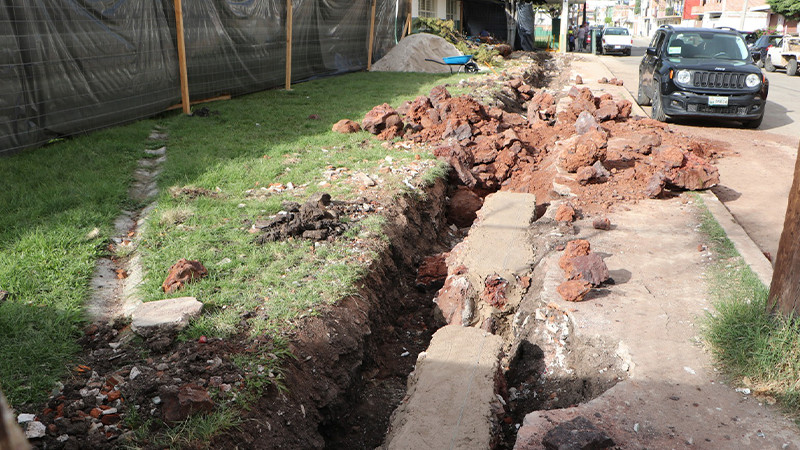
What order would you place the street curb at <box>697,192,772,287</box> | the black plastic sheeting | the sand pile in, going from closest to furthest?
the street curb at <box>697,192,772,287</box>
the black plastic sheeting
the sand pile

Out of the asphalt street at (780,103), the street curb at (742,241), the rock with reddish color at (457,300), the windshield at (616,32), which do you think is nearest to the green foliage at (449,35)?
the asphalt street at (780,103)

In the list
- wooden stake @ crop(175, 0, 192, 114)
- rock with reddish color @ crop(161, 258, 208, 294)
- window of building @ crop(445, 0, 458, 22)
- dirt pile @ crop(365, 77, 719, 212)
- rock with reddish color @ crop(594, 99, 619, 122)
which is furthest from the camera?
Answer: window of building @ crop(445, 0, 458, 22)

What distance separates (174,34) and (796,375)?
9829 mm

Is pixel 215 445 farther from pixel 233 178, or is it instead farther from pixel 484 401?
pixel 233 178

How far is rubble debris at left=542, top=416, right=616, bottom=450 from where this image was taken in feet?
9.74

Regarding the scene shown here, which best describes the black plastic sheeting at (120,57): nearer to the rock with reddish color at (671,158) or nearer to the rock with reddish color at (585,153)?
the rock with reddish color at (585,153)

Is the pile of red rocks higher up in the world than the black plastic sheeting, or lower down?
lower down

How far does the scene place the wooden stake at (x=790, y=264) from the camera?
3.54 metres

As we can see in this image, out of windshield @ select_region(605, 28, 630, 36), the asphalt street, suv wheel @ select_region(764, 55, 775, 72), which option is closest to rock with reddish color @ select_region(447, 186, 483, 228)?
the asphalt street

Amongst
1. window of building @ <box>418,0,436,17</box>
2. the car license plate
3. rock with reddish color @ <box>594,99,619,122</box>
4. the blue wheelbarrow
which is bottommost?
rock with reddish color @ <box>594,99,619,122</box>

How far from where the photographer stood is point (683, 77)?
38.6ft

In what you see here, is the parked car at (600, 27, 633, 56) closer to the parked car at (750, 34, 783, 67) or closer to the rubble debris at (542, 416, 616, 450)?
the parked car at (750, 34, 783, 67)

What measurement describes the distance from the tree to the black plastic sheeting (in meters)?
41.8

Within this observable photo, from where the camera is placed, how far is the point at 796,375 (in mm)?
3490
